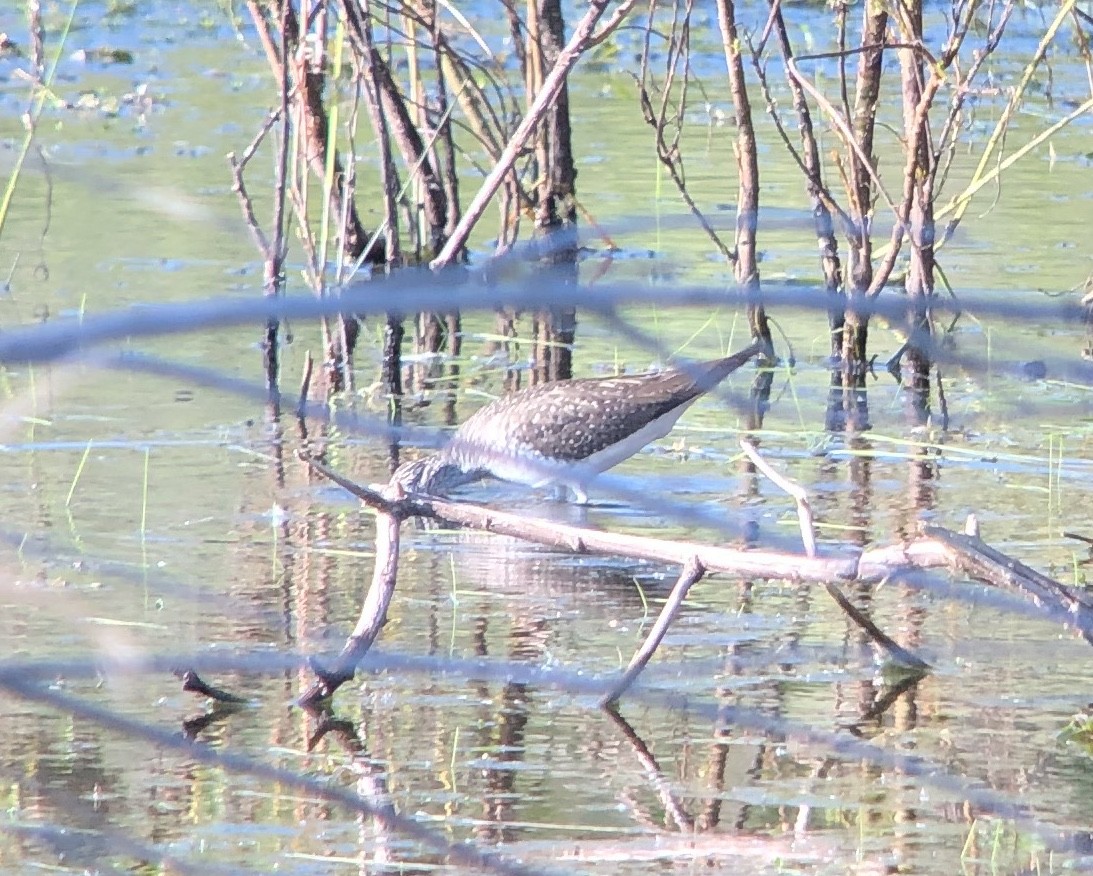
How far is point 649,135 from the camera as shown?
12758 millimetres

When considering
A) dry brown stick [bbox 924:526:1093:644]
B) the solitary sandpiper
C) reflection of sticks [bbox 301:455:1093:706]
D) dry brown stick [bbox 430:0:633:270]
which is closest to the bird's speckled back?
the solitary sandpiper

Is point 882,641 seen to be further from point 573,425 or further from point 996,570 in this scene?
point 573,425

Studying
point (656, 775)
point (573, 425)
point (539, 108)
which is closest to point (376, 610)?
point (656, 775)

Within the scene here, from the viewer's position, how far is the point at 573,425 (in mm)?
6844

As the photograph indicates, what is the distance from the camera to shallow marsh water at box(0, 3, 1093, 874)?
359cm

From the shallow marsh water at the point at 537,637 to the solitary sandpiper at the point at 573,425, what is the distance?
0.19 m

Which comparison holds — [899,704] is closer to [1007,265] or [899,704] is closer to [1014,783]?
[1014,783]

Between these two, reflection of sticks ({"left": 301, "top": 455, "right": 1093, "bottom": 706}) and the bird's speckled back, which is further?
the bird's speckled back

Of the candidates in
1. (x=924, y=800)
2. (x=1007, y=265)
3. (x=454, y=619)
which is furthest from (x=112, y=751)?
(x=1007, y=265)

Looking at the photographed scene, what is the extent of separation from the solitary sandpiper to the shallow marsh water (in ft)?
0.62

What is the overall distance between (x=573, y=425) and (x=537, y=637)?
73.1 inches

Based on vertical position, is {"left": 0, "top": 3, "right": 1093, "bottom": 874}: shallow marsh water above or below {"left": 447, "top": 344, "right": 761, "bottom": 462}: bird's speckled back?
below

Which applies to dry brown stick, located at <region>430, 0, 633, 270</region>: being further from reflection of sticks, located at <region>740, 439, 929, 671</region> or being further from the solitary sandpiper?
reflection of sticks, located at <region>740, 439, 929, 671</region>

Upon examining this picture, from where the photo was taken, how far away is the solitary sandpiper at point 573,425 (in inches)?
261
